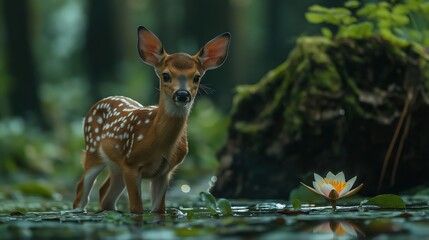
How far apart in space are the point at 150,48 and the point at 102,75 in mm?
23735

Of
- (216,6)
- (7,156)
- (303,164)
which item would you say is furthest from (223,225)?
(216,6)

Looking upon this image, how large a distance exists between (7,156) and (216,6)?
12720 mm

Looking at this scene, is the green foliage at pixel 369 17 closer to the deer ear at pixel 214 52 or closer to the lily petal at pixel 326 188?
the deer ear at pixel 214 52

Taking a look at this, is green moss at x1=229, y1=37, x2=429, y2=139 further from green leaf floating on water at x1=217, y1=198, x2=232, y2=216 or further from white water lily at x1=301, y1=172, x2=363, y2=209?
green leaf floating on water at x1=217, y1=198, x2=232, y2=216

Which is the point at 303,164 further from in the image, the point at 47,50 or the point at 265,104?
the point at 47,50

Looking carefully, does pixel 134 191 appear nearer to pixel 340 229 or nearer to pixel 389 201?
pixel 389 201

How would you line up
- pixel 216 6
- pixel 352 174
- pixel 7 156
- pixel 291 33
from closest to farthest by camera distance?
1. pixel 352 174
2. pixel 7 156
3. pixel 216 6
4. pixel 291 33

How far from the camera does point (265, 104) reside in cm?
1002

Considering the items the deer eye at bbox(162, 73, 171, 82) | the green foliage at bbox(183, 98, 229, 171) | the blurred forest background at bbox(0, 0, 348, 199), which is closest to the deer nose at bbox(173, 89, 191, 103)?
the deer eye at bbox(162, 73, 171, 82)

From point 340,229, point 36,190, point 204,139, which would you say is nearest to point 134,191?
point 340,229

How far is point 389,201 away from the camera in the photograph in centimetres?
693

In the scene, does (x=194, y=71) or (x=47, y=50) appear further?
(x=47, y=50)

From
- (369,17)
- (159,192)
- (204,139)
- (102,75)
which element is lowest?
(159,192)

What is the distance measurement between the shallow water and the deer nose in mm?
902
